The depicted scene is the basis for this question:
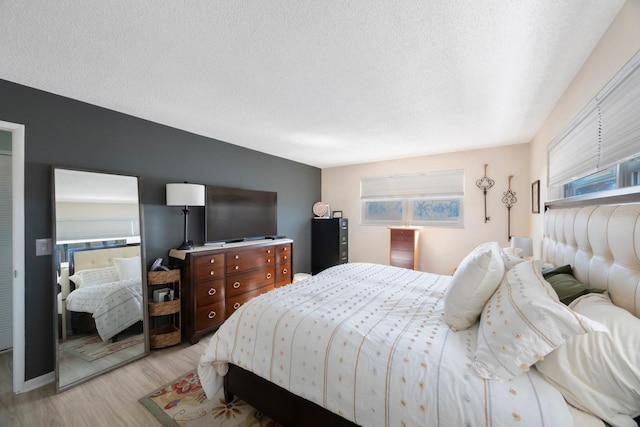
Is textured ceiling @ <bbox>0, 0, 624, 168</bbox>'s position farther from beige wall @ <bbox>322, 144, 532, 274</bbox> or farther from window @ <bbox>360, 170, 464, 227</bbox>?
window @ <bbox>360, 170, 464, 227</bbox>

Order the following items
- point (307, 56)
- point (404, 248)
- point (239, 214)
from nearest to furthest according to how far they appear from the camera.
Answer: point (307, 56)
point (239, 214)
point (404, 248)

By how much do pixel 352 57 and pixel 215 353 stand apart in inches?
88.2

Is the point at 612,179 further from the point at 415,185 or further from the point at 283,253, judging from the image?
the point at 283,253

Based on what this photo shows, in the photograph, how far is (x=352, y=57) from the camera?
1.66 m

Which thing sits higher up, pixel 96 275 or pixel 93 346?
pixel 96 275

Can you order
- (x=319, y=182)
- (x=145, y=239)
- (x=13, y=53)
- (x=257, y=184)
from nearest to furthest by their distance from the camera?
(x=13, y=53) → (x=145, y=239) → (x=257, y=184) → (x=319, y=182)

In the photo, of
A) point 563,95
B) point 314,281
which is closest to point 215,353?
point 314,281

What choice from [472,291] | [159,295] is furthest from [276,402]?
[159,295]

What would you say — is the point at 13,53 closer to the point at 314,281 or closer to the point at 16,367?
the point at 16,367

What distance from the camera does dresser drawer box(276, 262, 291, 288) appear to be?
3.79 meters

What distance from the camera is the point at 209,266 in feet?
9.24

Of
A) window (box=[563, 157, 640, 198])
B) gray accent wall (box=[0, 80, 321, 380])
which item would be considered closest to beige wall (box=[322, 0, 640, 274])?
window (box=[563, 157, 640, 198])

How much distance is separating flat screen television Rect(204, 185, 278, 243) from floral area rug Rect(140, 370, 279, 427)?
1.66m

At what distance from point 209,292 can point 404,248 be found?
325cm
